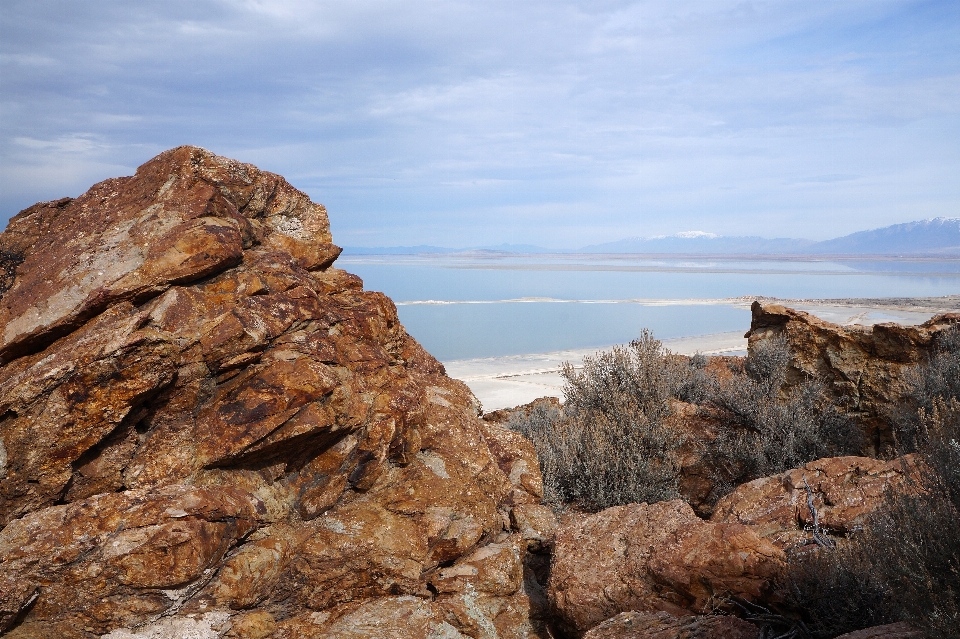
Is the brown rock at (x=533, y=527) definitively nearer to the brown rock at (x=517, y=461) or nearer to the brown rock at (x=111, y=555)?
the brown rock at (x=517, y=461)

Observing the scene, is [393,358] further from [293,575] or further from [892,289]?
[892,289]

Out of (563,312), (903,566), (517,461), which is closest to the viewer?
(903,566)

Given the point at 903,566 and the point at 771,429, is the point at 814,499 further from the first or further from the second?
the point at 771,429

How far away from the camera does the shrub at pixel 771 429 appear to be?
8047 millimetres

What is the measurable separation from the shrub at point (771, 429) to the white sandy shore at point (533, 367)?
4.99m

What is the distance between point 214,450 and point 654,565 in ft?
9.51

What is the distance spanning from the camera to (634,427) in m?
7.94

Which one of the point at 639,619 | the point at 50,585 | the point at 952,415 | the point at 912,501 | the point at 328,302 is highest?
the point at 328,302

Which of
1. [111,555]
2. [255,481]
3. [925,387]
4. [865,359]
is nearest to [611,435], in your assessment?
[925,387]

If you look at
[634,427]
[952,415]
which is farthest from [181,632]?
[634,427]

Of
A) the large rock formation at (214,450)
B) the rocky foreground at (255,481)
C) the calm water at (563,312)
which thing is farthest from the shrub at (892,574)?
the calm water at (563,312)

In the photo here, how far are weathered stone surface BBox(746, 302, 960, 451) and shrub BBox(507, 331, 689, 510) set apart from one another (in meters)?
2.09

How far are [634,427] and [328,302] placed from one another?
4143 mm

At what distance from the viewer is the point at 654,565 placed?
14.6ft
